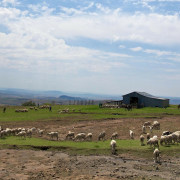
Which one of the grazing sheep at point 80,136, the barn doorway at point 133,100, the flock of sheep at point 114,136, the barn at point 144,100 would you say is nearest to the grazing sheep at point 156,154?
the flock of sheep at point 114,136

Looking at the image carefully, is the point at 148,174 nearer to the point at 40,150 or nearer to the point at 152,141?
the point at 152,141

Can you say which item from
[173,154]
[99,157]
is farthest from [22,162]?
[173,154]

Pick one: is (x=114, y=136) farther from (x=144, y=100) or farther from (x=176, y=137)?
(x=144, y=100)

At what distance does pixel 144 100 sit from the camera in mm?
69312

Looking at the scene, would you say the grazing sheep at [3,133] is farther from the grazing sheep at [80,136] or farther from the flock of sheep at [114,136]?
the grazing sheep at [80,136]

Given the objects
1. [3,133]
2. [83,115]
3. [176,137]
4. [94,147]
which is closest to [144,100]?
[83,115]

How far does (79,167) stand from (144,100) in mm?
54277

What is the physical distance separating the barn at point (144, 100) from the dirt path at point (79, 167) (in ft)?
164

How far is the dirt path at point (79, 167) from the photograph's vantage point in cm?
1555

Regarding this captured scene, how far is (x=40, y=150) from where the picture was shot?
21953 mm

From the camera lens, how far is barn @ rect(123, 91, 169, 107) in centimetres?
6731

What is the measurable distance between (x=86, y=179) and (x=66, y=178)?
1.20 meters

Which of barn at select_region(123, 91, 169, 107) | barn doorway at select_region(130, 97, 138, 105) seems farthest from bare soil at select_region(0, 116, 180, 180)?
barn doorway at select_region(130, 97, 138, 105)

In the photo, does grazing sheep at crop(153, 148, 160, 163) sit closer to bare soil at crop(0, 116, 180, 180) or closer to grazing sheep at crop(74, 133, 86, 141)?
bare soil at crop(0, 116, 180, 180)
